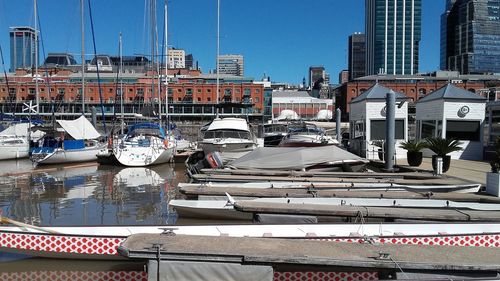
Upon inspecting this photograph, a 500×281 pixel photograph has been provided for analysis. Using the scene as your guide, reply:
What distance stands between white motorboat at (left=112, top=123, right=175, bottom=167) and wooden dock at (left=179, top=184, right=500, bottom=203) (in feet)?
62.8

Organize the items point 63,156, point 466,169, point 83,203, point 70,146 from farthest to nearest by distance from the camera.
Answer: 1. point 70,146
2. point 63,156
3. point 466,169
4. point 83,203

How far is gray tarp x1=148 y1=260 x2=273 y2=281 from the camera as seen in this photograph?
630 centimetres

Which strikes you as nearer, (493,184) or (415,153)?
(493,184)

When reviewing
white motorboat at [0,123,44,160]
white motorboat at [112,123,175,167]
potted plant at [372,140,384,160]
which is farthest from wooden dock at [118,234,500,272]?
white motorboat at [0,123,44,160]

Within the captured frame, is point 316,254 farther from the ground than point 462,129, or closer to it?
closer to it

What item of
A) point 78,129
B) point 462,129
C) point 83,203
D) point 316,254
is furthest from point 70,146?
point 316,254

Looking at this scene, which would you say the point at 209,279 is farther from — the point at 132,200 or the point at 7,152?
the point at 7,152

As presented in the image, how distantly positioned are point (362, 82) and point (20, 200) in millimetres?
123123

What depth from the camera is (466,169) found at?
63.0 ft

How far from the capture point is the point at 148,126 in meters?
39.5

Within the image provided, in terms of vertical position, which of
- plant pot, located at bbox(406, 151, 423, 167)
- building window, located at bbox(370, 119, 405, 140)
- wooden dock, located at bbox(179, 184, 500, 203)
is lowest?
wooden dock, located at bbox(179, 184, 500, 203)

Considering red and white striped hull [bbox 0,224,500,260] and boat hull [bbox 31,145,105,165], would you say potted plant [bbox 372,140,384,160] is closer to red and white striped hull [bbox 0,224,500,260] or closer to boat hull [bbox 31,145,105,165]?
red and white striped hull [bbox 0,224,500,260]

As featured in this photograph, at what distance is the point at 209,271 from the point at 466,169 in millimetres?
15978

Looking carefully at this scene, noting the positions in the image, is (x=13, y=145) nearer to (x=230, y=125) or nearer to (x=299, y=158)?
(x=230, y=125)
